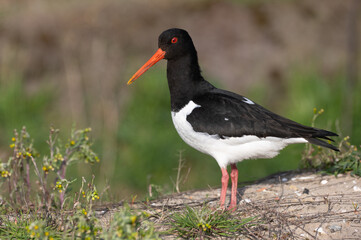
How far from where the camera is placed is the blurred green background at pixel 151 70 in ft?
35.7

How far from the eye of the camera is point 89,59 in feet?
39.9

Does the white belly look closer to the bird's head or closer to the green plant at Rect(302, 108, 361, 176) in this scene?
the green plant at Rect(302, 108, 361, 176)

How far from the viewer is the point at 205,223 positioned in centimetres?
422

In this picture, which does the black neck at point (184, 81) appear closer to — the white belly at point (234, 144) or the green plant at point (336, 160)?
the white belly at point (234, 144)

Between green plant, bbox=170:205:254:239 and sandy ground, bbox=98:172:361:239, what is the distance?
0.10 metres

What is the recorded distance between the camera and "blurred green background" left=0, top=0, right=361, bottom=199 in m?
10.9

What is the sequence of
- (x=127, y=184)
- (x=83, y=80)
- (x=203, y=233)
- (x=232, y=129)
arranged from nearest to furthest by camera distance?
(x=203, y=233) < (x=232, y=129) < (x=127, y=184) < (x=83, y=80)

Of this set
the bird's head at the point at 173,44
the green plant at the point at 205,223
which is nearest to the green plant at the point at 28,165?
the bird's head at the point at 173,44

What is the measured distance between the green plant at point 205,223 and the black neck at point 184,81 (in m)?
1.51

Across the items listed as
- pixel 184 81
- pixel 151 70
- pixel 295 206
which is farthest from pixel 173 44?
pixel 151 70

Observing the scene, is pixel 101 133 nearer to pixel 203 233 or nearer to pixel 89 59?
pixel 89 59

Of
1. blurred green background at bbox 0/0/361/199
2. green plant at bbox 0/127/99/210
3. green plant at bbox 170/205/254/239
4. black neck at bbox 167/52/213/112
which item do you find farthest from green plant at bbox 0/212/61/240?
blurred green background at bbox 0/0/361/199

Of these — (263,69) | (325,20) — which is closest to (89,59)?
(263,69)

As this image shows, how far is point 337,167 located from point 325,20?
8.26 m
